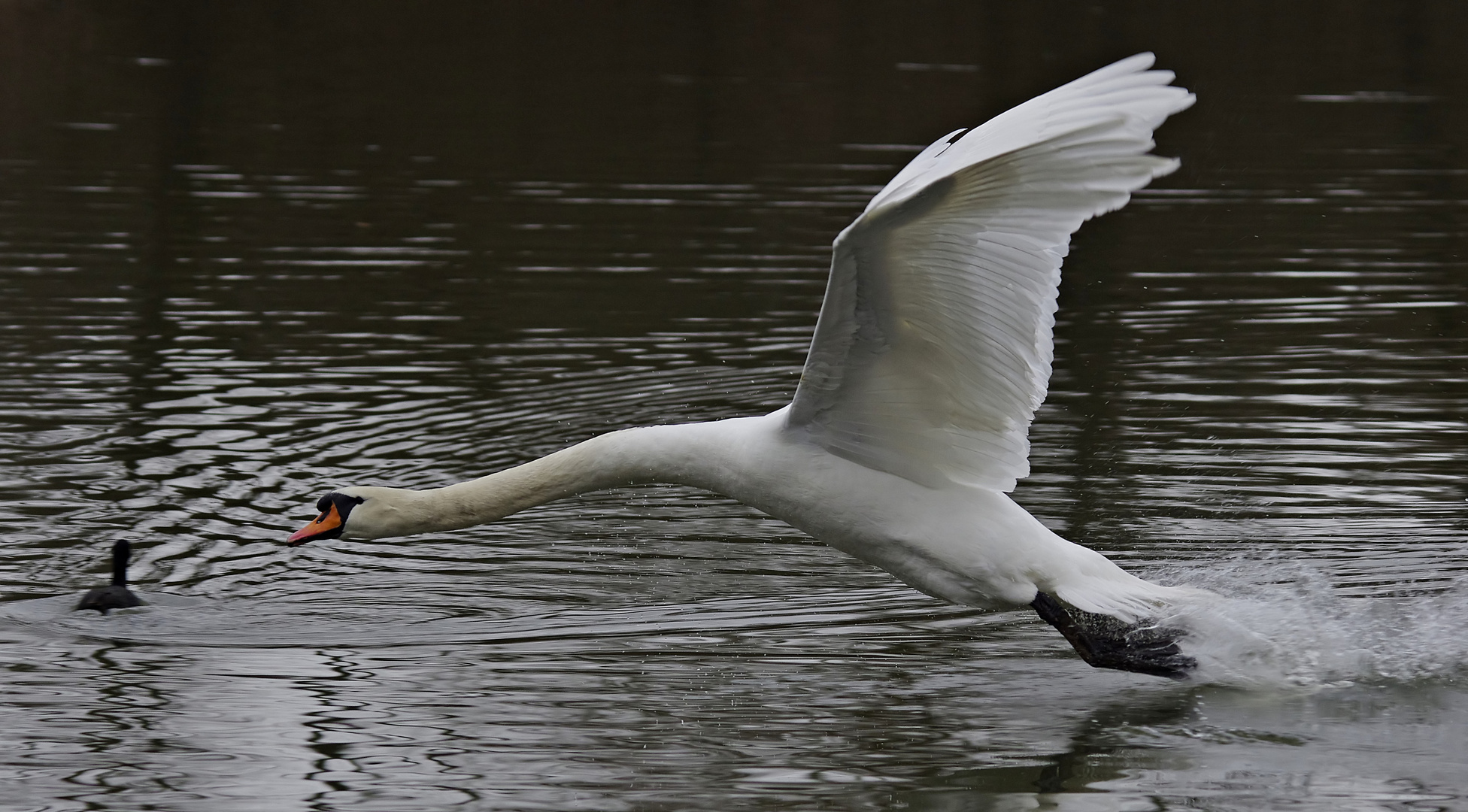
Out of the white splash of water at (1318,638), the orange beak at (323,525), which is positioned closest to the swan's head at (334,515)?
the orange beak at (323,525)

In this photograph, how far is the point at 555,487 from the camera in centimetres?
723

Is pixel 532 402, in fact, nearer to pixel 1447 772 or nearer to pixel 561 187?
pixel 1447 772

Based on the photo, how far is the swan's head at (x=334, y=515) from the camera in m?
7.31

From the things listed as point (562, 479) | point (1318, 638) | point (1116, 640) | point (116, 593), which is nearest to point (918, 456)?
point (1116, 640)

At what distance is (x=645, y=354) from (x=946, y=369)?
6.71m

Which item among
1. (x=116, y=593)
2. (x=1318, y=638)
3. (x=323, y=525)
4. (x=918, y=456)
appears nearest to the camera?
(x=918, y=456)

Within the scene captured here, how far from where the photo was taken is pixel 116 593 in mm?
8172

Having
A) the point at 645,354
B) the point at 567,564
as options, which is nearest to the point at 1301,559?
the point at 567,564

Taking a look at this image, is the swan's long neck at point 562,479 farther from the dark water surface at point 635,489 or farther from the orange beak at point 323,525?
the dark water surface at point 635,489

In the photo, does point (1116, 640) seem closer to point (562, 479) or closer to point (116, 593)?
point (562, 479)

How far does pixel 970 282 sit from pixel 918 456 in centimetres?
100

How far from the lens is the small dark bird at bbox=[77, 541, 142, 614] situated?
321 inches

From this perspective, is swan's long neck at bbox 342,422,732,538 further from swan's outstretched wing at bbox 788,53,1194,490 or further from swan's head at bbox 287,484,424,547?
swan's outstretched wing at bbox 788,53,1194,490

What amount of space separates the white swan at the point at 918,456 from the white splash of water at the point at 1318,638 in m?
0.17
